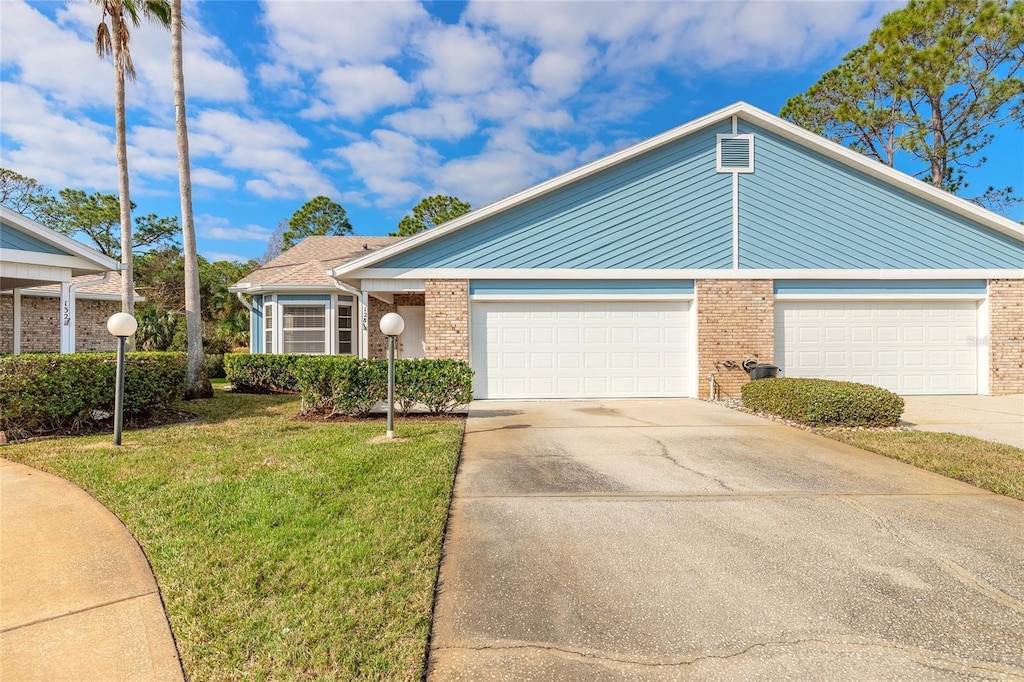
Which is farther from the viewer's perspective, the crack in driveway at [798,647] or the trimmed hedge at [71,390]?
the trimmed hedge at [71,390]

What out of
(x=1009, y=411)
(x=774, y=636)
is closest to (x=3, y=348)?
(x=774, y=636)

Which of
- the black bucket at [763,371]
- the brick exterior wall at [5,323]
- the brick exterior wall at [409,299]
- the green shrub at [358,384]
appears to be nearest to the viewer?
the green shrub at [358,384]

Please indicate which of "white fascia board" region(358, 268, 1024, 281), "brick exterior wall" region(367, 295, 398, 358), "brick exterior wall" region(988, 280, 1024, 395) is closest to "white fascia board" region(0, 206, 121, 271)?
"white fascia board" region(358, 268, 1024, 281)

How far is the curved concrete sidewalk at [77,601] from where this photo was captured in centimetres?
206

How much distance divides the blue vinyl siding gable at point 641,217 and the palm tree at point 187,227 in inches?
268

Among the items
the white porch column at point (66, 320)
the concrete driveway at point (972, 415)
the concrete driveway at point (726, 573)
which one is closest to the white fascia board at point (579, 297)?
the concrete driveway at point (972, 415)

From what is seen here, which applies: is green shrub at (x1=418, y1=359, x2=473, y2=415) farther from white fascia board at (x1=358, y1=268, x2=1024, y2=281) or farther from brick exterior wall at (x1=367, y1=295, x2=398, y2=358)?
brick exterior wall at (x1=367, y1=295, x2=398, y2=358)

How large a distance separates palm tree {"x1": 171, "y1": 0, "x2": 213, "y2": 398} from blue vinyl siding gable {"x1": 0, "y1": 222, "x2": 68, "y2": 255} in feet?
6.94

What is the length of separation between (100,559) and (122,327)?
148 inches

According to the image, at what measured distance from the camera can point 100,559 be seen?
2.96 m

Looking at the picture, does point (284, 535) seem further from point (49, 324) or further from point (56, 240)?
point (49, 324)

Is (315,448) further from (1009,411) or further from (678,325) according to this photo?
(1009,411)

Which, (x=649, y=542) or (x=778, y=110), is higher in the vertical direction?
(x=778, y=110)

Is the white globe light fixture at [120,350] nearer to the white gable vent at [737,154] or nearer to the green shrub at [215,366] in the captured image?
the green shrub at [215,366]
